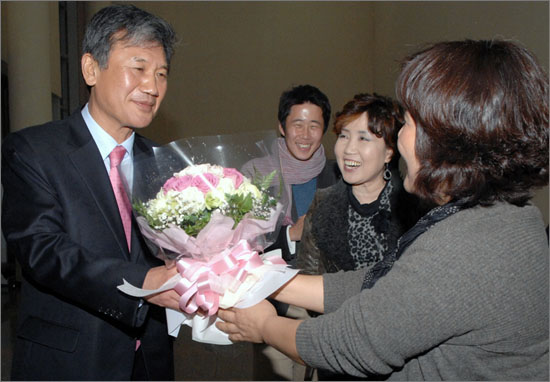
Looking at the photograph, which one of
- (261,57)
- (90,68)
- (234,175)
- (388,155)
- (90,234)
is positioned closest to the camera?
(234,175)

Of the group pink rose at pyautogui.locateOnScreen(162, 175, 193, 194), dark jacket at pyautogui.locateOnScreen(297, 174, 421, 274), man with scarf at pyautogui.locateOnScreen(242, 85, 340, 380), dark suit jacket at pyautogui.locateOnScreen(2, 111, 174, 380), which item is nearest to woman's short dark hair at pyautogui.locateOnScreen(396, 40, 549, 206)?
pink rose at pyautogui.locateOnScreen(162, 175, 193, 194)

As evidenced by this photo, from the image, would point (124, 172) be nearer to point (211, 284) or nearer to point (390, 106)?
point (211, 284)

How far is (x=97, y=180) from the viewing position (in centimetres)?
176

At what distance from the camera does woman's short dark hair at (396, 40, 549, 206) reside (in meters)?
1.24

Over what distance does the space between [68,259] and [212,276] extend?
17.7 inches

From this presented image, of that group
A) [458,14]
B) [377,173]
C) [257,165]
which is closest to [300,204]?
[377,173]

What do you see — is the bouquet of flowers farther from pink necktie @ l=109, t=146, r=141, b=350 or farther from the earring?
the earring

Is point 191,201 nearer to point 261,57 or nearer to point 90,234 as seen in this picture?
point 90,234

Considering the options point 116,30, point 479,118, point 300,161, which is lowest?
point 300,161

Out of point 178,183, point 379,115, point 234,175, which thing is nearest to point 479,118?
point 234,175

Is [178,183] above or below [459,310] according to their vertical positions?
above

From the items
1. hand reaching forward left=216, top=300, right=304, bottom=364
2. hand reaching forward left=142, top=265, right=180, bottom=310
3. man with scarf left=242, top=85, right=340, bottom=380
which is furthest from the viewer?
man with scarf left=242, top=85, right=340, bottom=380

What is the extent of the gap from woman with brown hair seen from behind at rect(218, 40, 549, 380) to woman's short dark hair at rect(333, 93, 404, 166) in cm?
122

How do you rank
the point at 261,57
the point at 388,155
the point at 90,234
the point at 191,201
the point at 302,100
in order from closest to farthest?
the point at 191,201 → the point at 90,234 → the point at 388,155 → the point at 302,100 → the point at 261,57
